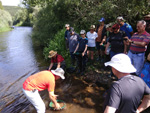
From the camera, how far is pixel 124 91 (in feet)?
4.57

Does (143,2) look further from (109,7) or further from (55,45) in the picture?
(55,45)

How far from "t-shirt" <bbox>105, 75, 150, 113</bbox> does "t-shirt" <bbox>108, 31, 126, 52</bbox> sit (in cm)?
277

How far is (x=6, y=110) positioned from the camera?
12.5 feet

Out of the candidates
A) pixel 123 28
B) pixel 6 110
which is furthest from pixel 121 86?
pixel 6 110

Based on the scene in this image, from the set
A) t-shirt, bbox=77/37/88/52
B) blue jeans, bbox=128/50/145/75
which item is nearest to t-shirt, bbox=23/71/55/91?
blue jeans, bbox=128/50/145/75

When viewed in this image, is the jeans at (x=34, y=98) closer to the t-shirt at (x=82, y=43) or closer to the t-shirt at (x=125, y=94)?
the t-shirt at (x=125, y=94)

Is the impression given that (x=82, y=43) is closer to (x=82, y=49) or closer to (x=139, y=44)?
(x=82, y=49)

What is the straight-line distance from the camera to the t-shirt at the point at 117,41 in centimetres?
404

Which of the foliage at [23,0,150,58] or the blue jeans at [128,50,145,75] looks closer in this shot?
the blue jeans at [128,50,145,75]

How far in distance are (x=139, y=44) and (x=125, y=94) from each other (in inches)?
93.4

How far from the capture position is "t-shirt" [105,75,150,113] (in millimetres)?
1374

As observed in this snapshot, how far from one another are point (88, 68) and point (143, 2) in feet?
11.5

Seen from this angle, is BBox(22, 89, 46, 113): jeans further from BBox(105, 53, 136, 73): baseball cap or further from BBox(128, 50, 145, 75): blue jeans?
BBox(128, 50, 145, 75): blue jeans

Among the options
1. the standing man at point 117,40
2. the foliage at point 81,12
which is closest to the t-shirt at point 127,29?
the standing man at point 117,40
